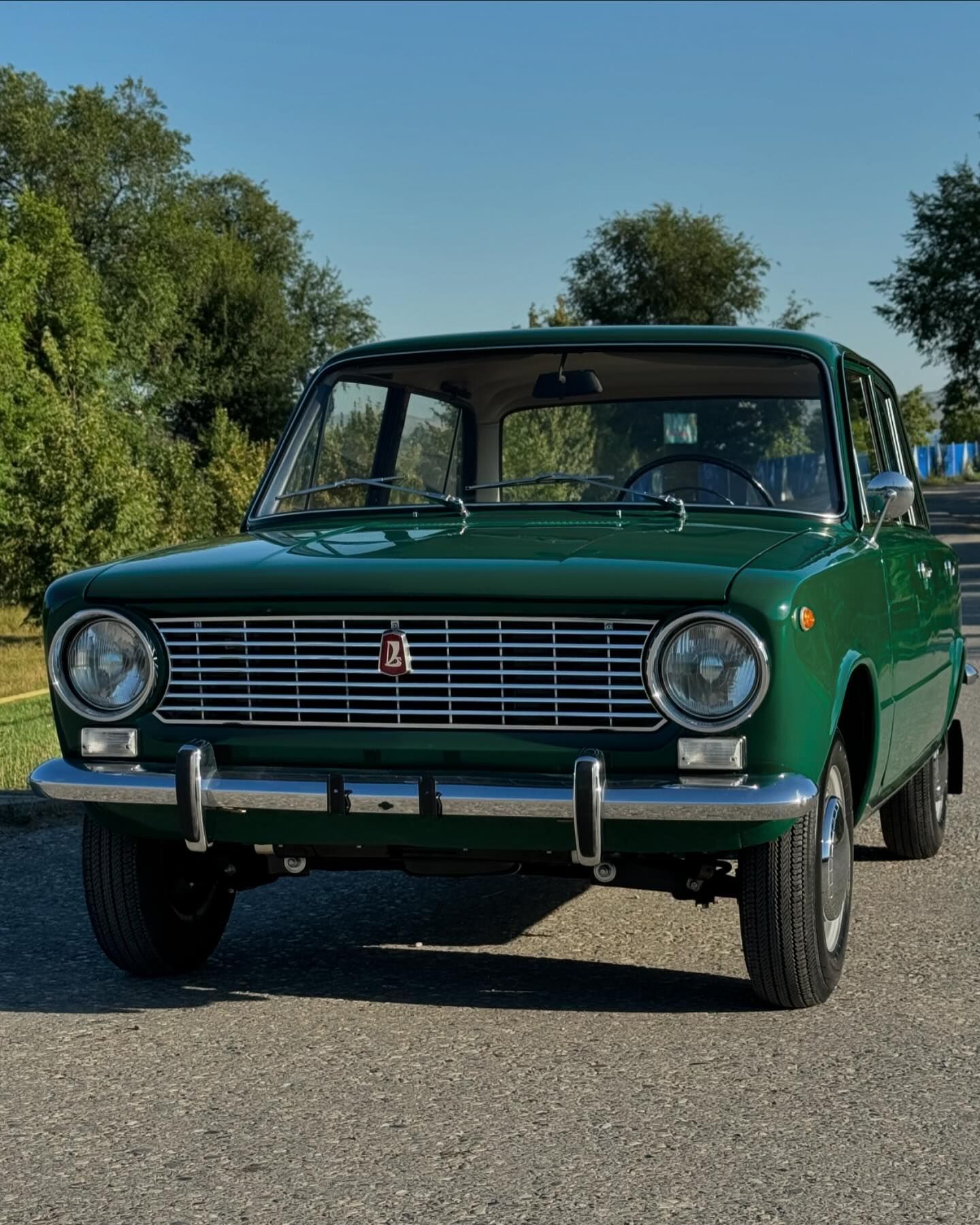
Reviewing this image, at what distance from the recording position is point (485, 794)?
184 inches

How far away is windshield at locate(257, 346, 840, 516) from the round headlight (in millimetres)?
1254

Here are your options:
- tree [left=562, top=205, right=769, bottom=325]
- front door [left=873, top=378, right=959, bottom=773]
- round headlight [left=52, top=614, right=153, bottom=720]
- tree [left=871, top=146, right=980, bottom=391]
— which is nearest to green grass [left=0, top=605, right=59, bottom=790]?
round headlight [left=52, top=614, right=153, bottom=720]

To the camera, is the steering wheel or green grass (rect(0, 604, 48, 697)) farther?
green grass (rect(0, 604, 48, 697))

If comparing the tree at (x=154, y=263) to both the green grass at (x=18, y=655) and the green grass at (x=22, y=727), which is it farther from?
the green grass at (x=22, y=727)

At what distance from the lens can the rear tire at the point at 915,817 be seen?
734cm

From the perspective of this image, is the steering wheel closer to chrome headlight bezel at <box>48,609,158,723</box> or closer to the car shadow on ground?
the car shadow on ground

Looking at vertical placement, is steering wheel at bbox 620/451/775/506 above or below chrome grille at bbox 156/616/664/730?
above

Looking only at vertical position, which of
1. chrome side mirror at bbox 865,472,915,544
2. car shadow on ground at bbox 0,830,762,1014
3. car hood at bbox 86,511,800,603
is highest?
chrome side mirror at bbox 865,472,915,544


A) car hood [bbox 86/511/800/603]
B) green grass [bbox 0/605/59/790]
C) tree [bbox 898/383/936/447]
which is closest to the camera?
car hood [bbox 86/511/800/603]

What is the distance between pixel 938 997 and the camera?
5.30 metres

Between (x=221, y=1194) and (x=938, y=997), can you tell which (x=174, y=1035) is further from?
(x=938, y=997)

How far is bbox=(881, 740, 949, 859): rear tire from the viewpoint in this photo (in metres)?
7.34

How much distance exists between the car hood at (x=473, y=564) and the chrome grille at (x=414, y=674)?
0.27 feet

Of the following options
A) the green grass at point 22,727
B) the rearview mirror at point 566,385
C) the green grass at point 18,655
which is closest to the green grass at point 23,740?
the green grass at point 22,727
